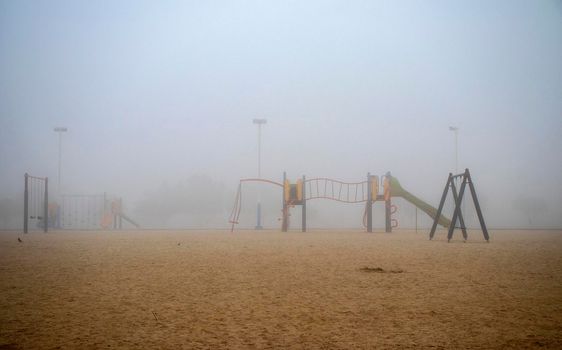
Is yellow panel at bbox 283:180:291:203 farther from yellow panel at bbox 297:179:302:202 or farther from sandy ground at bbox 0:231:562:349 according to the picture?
sandy ground at bbox 0:231:562:349

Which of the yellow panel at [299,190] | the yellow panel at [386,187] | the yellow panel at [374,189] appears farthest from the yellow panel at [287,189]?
the yellow panel at [386,187]

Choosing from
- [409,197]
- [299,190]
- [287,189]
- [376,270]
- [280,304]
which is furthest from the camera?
[287,189]

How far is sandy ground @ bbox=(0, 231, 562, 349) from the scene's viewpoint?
302 cm

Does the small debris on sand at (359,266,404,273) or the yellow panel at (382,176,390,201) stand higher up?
the yellow panel at (382,176,390,201)

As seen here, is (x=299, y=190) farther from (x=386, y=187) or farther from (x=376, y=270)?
(x=376, y=270)

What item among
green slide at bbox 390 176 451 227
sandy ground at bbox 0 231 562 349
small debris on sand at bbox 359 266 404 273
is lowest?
sandy ground at bbox 0 231 562 349

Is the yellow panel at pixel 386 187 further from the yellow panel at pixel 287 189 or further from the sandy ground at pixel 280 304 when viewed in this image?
the sandy ground at pixel 280 304

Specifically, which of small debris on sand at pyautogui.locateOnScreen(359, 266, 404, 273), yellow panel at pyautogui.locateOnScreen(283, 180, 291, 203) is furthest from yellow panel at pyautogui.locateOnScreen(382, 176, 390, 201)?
small debris on sand at pyautogui.locateOnScreen(359, 266, 404, 273)

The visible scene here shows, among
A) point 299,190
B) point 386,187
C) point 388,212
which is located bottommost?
point 388,212

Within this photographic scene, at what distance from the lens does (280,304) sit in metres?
3.96

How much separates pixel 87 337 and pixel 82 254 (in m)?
5.47

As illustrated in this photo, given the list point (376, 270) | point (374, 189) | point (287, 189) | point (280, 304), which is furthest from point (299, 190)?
point (280, 304)

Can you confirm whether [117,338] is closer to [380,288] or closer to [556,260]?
[380,288]

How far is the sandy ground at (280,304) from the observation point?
3.02 meters
